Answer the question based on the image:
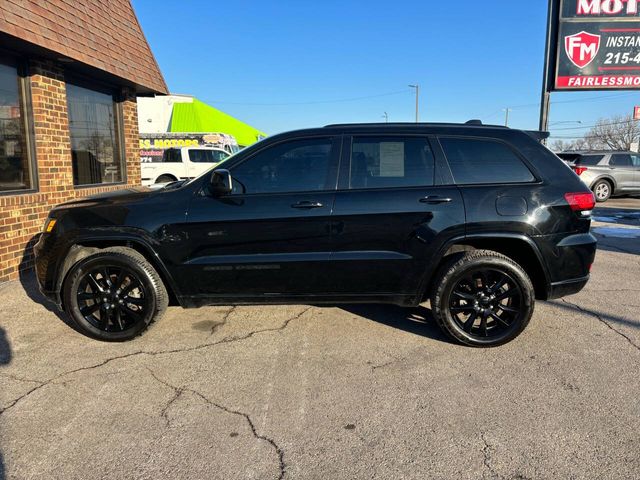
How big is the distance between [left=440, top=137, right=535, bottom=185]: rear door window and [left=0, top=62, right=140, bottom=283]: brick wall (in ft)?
17.2

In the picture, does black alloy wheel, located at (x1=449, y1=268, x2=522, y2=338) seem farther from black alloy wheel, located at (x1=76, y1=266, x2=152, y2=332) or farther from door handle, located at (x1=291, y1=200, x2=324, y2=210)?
black alloy wheel, located at (x1=76, y1=266, x2=152, y2=332)

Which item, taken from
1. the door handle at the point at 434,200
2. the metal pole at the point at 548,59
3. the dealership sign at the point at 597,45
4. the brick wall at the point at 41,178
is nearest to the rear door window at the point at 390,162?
the door handle at the point at 434,200

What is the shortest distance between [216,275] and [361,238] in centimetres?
124

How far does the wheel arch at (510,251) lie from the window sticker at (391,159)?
2.41ft

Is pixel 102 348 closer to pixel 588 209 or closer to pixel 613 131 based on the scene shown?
pixel 588 209

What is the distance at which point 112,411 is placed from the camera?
2.85 m

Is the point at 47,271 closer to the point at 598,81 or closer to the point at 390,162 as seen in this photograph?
the point at 390,162

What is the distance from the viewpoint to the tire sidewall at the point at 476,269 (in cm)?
360

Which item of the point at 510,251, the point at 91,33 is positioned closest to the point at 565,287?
the point at 510,251

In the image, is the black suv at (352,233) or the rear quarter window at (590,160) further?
the rear quarter window at (590,160)

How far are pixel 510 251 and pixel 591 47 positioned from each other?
39.9 feet

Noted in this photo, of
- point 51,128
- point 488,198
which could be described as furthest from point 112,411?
point 51,128

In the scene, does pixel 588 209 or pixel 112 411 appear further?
pixel 588 209

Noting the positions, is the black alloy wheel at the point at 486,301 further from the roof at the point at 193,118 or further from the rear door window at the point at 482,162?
the roof at the point at 193,118
